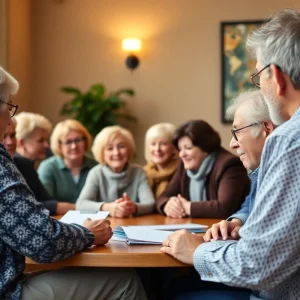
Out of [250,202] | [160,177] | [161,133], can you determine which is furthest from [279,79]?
[161,133]

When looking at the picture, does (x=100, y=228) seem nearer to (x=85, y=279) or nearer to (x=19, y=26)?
(x=85, y=279)

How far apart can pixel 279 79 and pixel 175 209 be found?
1606mm

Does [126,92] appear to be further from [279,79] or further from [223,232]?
[279,79]

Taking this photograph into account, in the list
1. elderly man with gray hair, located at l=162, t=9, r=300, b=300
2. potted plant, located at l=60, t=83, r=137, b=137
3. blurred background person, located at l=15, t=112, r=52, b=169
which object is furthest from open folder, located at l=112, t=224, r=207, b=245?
potted plant, located at l=60, t=83, r=137, b=137

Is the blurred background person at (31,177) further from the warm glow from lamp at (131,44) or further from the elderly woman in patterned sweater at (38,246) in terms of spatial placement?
the warm glow from lamp at (131,44)

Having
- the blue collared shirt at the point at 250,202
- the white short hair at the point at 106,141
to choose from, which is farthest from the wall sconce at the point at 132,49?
the blue collared shirt at the point at 250,202

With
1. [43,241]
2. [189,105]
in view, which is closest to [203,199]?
[43,241]

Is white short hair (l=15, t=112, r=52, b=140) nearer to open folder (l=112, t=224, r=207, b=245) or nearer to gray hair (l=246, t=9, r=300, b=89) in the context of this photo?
open folder (l=112, t=224, r=207, b=245)

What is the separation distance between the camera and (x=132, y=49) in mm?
6434

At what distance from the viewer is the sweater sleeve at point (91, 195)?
323cm

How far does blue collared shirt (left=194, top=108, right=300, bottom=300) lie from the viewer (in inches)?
52.2

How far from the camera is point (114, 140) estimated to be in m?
3.58

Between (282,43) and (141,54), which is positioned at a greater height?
(141,54)

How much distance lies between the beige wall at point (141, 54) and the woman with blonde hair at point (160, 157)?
2595 millimetres
